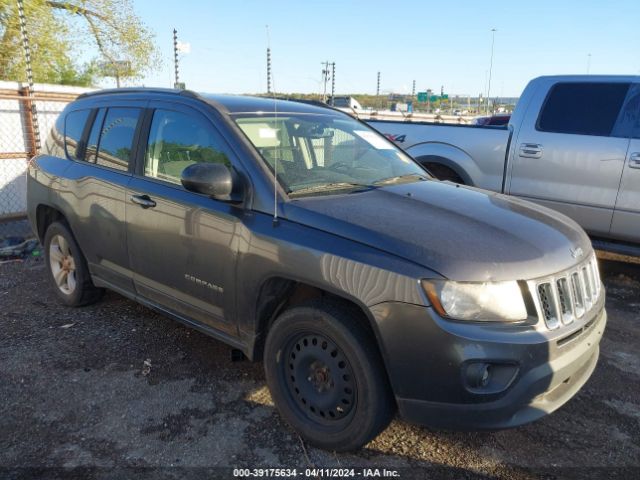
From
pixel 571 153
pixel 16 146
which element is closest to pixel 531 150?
pixel 571 153

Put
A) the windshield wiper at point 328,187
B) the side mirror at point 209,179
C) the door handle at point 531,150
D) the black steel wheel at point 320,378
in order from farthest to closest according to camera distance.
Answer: the door handle at point 531,150 < the windshield wiper at point 328,187 < the side mirror at point 209,179 < the black steel wheel at point 320,378

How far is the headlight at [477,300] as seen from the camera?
7.41 ft

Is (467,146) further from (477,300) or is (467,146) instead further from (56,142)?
(56,142)

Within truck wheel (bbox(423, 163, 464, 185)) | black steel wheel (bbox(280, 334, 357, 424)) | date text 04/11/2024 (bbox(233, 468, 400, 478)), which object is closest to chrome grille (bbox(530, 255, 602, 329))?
black steel wheel (bbox(280, 334, 357, 424))

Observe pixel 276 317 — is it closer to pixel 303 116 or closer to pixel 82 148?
pixel 303 116

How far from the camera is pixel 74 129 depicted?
14.5 ft

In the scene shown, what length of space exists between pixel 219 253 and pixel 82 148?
6.77 feet

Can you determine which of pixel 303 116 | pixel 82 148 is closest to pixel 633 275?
pixel 303 116

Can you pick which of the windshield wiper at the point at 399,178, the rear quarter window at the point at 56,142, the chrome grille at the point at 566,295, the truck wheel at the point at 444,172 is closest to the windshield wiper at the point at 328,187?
the windshield wiper at the point at 399,178

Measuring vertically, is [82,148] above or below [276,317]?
above

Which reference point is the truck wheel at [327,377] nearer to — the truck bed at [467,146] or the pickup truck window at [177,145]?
the pickup truck window at [177,145]

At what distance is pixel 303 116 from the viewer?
3688 millimetres

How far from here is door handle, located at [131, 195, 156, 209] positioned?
11.2ft

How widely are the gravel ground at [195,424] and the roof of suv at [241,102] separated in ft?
5.86
